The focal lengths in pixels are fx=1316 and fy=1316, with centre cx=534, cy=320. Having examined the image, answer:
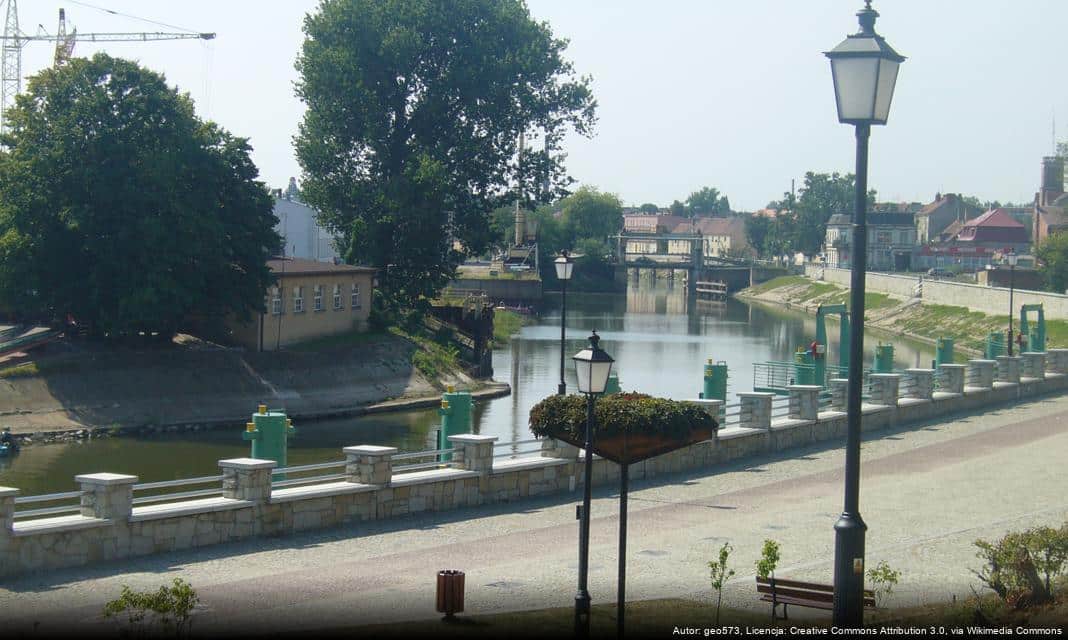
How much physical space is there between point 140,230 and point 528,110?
1089 inches

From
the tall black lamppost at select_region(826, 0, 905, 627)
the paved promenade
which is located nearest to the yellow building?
the paved promenade

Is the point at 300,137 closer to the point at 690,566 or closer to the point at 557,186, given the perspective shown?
the point at 557,186

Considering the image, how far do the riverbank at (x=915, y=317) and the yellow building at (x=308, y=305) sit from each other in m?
26.8

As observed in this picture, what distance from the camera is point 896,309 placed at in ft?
341

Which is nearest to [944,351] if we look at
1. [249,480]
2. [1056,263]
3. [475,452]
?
[475,452]

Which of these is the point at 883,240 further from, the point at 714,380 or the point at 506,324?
the point at 714,380

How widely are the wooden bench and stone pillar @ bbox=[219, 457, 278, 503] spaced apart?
25.7 feet

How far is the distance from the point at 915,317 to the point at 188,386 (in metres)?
66.3

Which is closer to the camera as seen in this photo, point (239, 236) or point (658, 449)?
point (658, 449)

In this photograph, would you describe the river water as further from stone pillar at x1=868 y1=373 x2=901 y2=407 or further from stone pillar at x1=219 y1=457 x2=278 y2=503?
stone pillar at x1=219 y1=457 x2=278 y2=503

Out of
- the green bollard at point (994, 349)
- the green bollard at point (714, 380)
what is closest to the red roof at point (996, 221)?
the green bollard at point (994, 349)

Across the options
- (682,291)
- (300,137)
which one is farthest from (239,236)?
(682,291)

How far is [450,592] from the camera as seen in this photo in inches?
549

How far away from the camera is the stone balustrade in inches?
661
